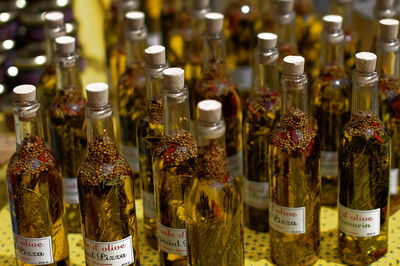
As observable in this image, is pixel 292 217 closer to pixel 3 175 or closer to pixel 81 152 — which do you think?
pixel 81 152

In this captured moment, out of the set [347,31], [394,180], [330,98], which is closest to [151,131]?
[330,98]

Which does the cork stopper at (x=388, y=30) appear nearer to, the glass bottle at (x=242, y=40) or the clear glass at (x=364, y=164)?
the clear glass at (x=364, y=164)

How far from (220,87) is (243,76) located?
17.6 inches

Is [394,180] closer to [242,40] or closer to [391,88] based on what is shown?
[391,88]

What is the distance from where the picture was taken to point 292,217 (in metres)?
1.14

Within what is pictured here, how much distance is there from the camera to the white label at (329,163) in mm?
1343

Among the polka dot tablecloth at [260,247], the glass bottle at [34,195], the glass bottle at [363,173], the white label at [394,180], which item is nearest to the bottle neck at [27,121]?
the glass bottle at [34,195]

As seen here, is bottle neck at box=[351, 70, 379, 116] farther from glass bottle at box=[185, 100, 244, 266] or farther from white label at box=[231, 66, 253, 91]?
white label at box=[231, 66, 253, 91]

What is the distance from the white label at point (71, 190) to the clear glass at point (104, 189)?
202 mm

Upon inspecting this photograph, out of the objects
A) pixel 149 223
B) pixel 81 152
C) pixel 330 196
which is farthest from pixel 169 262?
pixel 330 196

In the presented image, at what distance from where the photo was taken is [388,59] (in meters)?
1.24

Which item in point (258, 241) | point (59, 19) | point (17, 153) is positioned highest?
point (59, 19)

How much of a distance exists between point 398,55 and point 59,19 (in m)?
0.59

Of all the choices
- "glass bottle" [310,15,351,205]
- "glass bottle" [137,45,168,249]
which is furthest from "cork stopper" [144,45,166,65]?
"glass bottle" [310,15,351,205]
